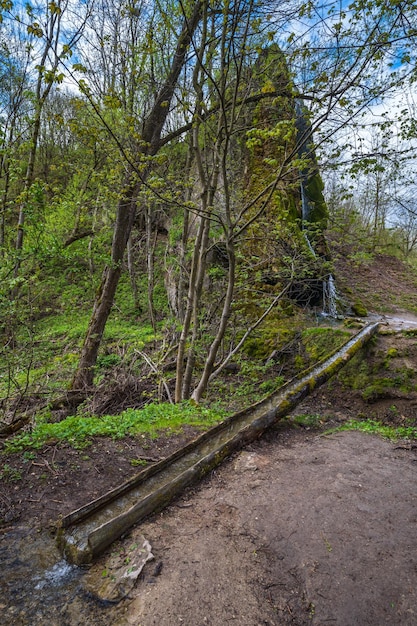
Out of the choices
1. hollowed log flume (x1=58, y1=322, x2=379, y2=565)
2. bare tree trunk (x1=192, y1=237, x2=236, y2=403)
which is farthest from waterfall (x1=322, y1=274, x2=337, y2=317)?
hollowed log flume (x1=58, y1=322, x2=379, y2=565)

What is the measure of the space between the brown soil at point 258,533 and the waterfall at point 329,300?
694cm

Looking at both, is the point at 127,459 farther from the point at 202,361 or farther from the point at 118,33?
the point at 118,33

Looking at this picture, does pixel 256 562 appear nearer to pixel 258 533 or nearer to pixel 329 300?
pixel 258 533

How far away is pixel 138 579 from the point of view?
2.12 m

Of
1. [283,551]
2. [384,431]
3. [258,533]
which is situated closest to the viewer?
[283,551]

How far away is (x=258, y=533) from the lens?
2652 mm

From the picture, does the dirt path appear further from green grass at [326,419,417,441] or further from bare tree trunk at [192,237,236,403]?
bare tree trunk at [192,237,236,403]

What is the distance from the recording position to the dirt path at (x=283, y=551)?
1955 mm

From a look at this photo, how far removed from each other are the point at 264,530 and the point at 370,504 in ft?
3.69

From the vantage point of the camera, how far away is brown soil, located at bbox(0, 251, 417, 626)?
195 cm

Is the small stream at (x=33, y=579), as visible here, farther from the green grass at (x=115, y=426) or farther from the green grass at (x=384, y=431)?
the green grass at (x=384, y=431)

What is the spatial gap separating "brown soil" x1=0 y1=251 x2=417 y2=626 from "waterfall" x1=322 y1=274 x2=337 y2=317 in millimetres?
6940

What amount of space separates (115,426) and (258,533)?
243 centimetres

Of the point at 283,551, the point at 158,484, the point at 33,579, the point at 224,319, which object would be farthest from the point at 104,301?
the point at 283,551
